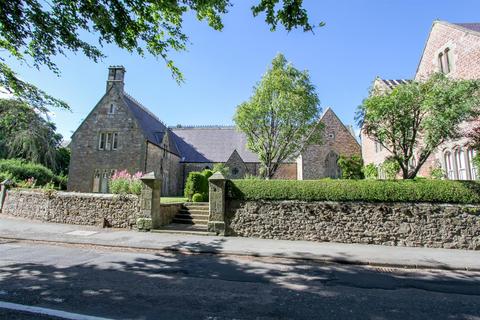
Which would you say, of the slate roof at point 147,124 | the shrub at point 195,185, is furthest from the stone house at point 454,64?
the slate roof at point 147,124

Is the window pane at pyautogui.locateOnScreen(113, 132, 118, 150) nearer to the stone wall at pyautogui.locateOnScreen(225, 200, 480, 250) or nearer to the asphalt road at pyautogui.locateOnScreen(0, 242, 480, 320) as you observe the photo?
the stone wall at pyautogui.locateOnScreen(225, 200, 480, 250)

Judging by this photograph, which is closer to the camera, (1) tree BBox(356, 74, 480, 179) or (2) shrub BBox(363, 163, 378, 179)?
(1) tree BBox(356, 74, 480, 179)

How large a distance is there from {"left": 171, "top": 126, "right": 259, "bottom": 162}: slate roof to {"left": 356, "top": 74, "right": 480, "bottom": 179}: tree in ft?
75.3

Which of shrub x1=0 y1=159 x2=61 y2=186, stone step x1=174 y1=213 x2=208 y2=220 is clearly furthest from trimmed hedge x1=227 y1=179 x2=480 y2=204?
shrub x1=0 y1=159 x2=61 y2=186

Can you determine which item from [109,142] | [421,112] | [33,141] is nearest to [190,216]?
[421,112]

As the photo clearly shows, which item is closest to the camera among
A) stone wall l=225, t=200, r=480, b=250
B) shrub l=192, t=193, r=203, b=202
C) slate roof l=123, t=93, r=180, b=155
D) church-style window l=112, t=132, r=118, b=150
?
stone wall l=225, t=200, r=480, b=250

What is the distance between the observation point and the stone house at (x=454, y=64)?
14.6 metres

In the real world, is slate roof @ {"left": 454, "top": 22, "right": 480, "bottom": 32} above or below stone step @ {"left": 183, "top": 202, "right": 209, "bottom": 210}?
above

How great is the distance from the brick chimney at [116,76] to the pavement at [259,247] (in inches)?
734

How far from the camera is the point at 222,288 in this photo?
5.60 metres

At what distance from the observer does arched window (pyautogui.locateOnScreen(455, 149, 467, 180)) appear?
1496 cm

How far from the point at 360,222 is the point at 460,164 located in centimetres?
883

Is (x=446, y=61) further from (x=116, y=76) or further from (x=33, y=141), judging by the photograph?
(x=33, y=141)

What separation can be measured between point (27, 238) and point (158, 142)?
19565 mm
